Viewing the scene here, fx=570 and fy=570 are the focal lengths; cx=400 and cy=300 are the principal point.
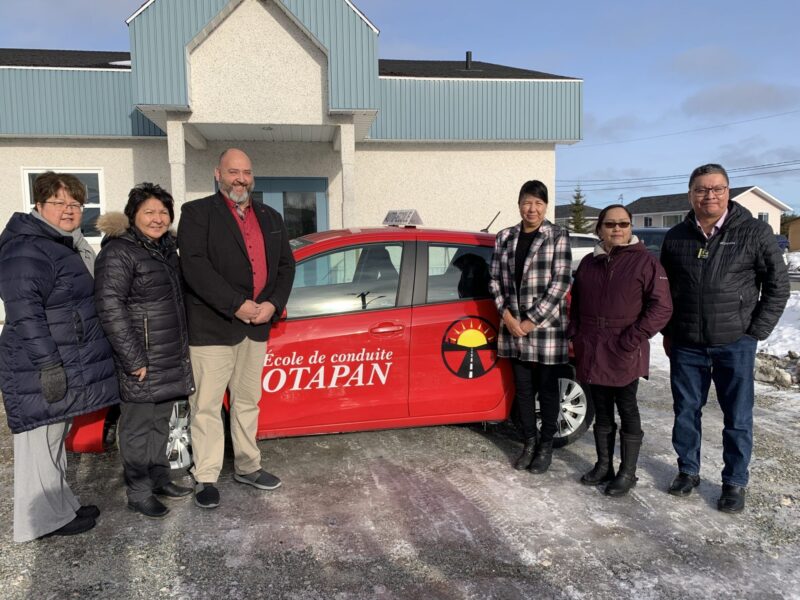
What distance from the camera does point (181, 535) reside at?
298 centimetres

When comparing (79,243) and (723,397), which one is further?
(723,397)

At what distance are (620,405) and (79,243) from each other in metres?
3.27

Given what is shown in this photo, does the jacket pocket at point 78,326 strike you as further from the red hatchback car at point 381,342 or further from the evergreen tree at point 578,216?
the evergreen tree at point 578,216

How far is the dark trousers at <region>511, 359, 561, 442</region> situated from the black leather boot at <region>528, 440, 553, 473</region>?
4cm

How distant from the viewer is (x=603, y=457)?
361 cm

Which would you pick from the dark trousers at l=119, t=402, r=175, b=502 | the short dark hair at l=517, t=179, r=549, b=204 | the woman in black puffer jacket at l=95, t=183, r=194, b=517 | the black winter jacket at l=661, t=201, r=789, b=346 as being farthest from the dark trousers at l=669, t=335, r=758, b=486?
the dark trousers at l=119, t=402, r=175, b=502

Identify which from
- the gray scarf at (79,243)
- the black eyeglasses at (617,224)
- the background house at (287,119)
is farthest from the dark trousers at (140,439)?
the background house at (287,119)

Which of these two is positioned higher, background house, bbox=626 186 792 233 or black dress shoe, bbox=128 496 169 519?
background house, bbox=626 186 792 233

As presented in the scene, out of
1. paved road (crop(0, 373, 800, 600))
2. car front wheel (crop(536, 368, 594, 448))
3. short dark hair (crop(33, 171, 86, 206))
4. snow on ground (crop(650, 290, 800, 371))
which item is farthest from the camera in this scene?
snow on ground (crop(650, 290, 800, 371))

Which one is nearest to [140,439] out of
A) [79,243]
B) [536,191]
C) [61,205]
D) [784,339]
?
[79,243]

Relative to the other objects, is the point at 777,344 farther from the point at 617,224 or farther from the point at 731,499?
the point at 617,224

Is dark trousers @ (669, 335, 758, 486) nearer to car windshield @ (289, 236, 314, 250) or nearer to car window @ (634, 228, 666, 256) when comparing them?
car windshield @ (289, 236, 314, 250)

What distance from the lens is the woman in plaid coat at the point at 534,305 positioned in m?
3.57

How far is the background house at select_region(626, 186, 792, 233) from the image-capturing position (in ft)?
169
